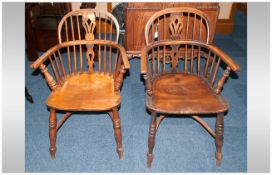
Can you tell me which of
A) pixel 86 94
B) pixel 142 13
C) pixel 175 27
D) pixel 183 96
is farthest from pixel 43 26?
pixel 183 96

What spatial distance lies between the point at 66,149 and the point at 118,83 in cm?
77

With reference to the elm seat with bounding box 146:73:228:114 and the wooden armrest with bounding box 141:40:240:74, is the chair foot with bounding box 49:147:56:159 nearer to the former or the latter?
the elm seat with bounding box 146:73:228:114

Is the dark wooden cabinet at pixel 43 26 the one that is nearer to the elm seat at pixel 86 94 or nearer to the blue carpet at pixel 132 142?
the blue carpet at pixel 132 142

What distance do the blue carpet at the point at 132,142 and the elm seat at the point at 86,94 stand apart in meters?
0.51

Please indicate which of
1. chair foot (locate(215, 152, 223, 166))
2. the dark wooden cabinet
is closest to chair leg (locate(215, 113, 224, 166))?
chair foot (locate(215, 152, 223, 166))

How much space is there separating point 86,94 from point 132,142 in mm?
626

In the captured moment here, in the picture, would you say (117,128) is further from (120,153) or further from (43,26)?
(43,26)

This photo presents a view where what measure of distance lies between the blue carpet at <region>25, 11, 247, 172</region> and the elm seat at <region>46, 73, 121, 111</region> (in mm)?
508

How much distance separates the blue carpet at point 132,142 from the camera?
1.95 metres

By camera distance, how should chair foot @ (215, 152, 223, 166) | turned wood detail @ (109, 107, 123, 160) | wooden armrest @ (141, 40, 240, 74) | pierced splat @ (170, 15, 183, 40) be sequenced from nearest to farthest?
wooden armrest @ (141, 40, 240, 74), turned wood detail @ (109, 107, 123, 160), chair foot @ (215, 152, 223, 166), pierced splat @ (170, 15, 183, 40)

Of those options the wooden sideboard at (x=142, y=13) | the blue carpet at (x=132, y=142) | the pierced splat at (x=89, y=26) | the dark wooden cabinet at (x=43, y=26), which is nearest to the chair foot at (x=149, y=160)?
the blue carpet at (x=132, y=142)

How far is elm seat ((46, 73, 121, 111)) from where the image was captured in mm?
1707

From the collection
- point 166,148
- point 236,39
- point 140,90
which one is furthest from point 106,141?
point 236,39

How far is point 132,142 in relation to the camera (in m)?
2.15
